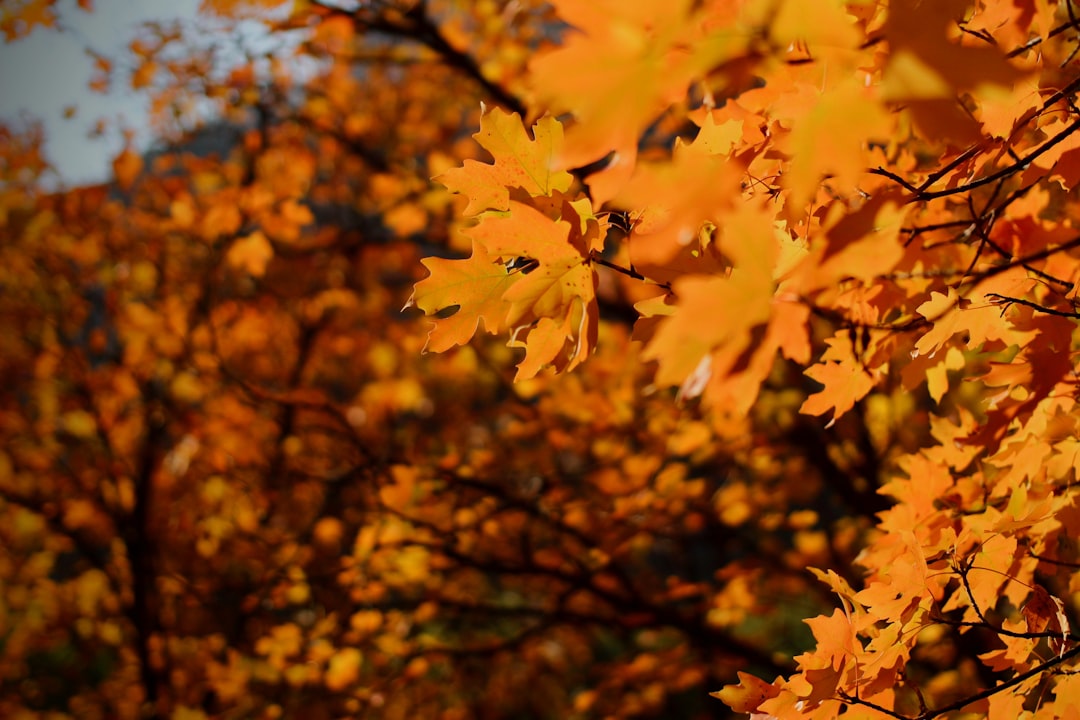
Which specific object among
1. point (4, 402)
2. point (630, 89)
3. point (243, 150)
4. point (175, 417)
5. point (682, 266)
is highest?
point (630, 89)

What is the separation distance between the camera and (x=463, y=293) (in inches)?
34.2

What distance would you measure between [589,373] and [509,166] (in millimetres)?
3808

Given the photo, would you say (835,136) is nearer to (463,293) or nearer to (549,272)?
(549,272)

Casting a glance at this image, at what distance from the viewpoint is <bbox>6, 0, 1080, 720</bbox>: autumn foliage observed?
55 cm

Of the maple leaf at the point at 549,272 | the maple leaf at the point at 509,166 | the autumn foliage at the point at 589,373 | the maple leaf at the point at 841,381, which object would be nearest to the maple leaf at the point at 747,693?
the autumn foliage at the point at 589,373

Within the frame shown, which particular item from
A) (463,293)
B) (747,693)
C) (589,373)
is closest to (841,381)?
(747,693)

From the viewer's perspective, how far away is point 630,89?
466mm

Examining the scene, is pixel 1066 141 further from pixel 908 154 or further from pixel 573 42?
pixel 573 42

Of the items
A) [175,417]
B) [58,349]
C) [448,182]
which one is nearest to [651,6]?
[448,182]

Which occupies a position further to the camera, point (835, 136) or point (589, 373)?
point (589, 373)

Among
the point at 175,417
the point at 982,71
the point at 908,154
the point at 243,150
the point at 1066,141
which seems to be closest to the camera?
the point at 982,71

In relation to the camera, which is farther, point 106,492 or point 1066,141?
point 106,492

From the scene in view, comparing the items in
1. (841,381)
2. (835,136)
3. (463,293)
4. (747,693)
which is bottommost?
(747,693)

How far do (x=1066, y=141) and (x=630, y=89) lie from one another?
799 mm
